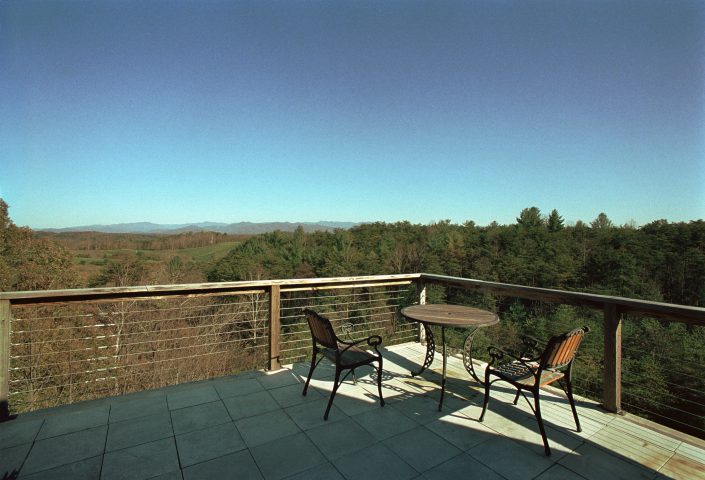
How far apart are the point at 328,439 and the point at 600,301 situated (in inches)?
92.2

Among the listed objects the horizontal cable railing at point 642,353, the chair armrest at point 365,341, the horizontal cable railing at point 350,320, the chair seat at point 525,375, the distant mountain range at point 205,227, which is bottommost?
the horizontal cable railing at point 642,353

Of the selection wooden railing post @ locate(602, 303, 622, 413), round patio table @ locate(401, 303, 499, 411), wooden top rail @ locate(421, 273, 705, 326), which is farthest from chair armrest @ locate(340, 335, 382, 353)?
wooden railing post @ locate(602, 303, 622, 413)

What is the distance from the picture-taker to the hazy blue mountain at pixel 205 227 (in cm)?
1680

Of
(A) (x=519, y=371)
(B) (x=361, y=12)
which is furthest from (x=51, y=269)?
(A) (x=519, y=371)

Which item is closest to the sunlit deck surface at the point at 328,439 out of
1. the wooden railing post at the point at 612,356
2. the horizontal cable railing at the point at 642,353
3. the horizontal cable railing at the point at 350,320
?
the wooden railing post at the point at 612,356

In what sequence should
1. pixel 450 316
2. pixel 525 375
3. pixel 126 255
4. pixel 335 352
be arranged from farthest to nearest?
pixel 126 255
pixel 450 316
pixel 335 352
pixel 525 375

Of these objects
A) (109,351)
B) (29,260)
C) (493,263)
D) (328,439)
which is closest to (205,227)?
(29,260)

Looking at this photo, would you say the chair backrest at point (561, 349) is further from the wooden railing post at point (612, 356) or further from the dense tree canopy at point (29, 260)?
the dense tree canopy at point (29, 260)

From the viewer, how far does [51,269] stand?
40.5 feet

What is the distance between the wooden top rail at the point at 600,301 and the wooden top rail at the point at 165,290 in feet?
3.91

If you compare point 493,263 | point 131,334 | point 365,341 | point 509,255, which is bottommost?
point 493,263

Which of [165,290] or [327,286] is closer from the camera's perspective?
[165,290]

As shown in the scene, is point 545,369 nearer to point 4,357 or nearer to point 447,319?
point 447,319

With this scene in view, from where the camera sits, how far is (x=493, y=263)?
81.7 feet
